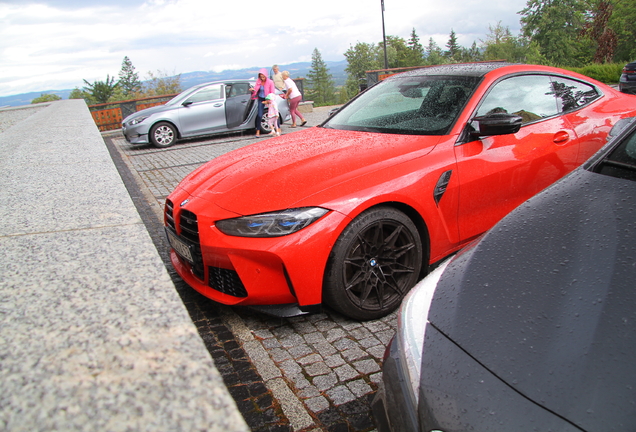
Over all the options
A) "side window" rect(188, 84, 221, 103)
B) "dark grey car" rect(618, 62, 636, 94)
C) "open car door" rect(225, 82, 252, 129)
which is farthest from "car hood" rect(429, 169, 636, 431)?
"dark grey car" rect(618, 62, 636, 94)

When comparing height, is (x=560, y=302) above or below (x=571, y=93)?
below

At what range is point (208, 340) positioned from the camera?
3.16 metres

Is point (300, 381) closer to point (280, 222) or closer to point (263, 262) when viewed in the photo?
point (263, 262)

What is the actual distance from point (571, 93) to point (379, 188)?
244 centimetres

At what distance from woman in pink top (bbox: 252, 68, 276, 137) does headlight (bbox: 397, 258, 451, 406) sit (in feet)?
38.0

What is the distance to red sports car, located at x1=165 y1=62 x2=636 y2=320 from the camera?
9.57ft

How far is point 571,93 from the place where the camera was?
4344 mm

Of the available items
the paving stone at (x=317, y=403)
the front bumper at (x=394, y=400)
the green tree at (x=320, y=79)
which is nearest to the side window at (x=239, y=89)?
the paving stone at (x=317, y=403)

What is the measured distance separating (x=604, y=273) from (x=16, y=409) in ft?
5.43

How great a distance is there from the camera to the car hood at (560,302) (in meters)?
1.24

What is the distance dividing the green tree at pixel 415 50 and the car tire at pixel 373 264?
132518mm

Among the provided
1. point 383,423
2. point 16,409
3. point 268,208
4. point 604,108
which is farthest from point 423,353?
point 604,108

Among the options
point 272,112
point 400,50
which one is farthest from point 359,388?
point 400,50

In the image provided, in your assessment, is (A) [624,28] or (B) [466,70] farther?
(A) [624,28]
